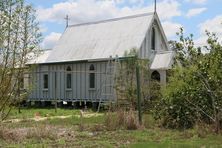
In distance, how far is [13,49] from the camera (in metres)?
13.6

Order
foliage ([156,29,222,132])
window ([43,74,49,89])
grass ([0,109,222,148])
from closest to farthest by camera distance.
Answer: grass ([0,109,222,148]) → foliage ([156,29,222,132]) → window ([43,74,49,89])

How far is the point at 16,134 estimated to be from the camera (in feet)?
42.7

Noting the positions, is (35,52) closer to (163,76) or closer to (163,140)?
(163,140)

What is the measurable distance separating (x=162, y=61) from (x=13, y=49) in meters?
19.7

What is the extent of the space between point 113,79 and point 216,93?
13.8 m

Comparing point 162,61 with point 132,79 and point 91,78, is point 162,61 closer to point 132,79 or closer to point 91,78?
point 132,79

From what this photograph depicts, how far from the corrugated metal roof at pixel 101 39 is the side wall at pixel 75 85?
2.55 ft

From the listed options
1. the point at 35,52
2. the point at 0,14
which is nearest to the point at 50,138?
the point at 35,52

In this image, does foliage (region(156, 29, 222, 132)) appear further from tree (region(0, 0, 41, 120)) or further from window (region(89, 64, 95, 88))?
window (region(89, 64, 95, 88))

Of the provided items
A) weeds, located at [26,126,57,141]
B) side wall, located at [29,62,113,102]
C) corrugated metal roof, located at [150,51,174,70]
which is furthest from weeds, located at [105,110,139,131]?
corrugated metal roof, located at [150,51,174,70]

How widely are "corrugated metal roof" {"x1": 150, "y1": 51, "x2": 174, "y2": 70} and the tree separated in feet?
60.0

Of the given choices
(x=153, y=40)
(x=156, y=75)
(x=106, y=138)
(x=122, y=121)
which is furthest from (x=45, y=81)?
(x=106, y=138)

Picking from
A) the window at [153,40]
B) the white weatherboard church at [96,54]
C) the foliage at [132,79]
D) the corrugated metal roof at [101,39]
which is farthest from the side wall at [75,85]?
the window at [153,40]

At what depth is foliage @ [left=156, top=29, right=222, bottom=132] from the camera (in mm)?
15547
